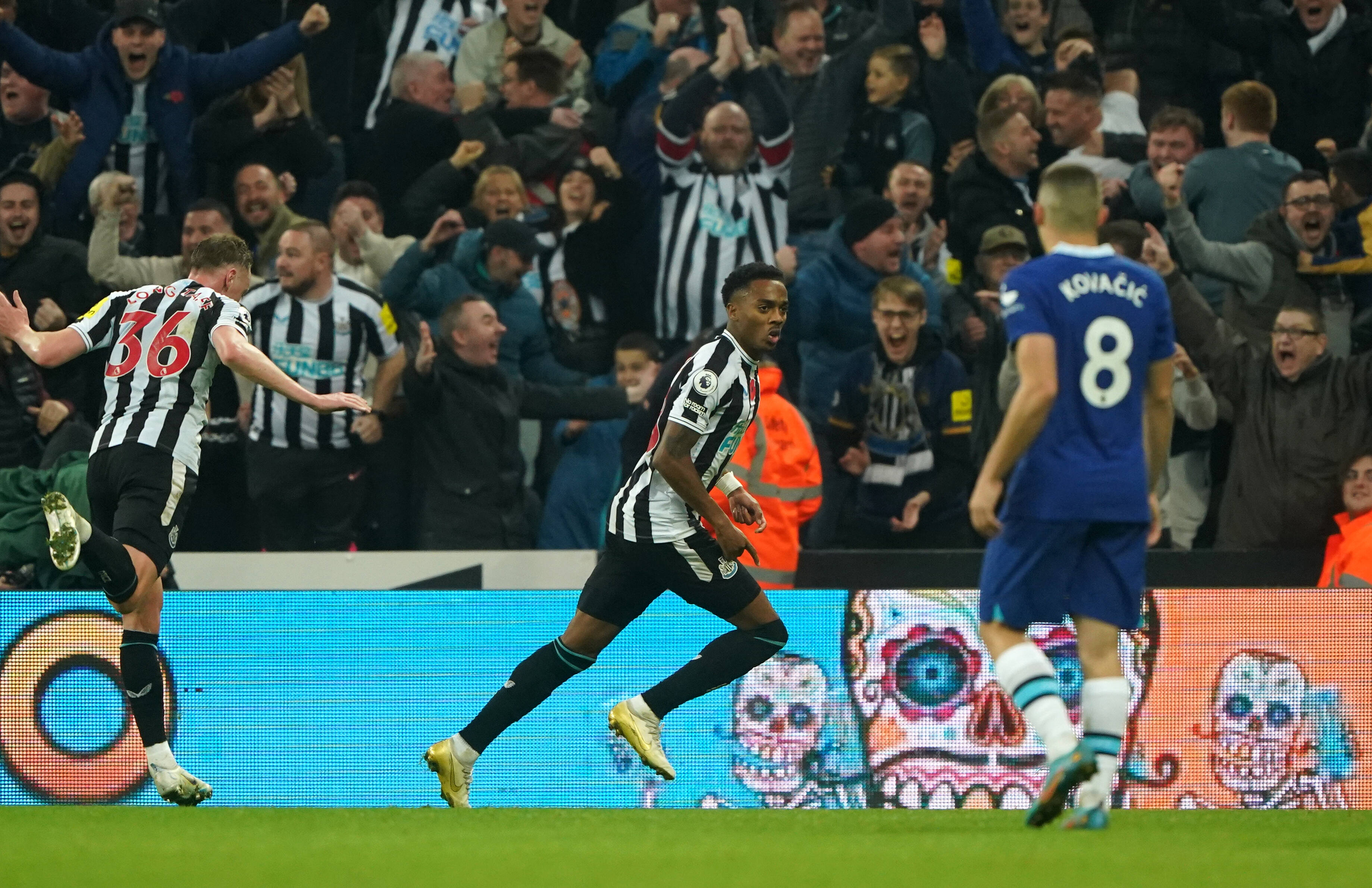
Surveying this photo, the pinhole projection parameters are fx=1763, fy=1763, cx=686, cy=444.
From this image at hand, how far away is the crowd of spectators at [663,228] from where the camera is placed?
32.1 feet

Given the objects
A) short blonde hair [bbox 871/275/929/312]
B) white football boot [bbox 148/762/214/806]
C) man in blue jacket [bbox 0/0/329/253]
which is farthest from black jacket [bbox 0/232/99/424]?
short blonde hair [bbox 871/275/929/312]

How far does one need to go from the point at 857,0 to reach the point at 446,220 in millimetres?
3747

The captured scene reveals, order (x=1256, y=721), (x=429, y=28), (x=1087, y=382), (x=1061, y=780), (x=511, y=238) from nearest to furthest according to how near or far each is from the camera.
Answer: (x=1061, y=780) → (x=1087, y=382) → (x=1256, y=721) → (x=511, y=238) → (x=429, y=28)

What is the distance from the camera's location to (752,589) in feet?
22.2

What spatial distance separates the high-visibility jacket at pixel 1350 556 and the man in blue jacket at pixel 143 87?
648cm

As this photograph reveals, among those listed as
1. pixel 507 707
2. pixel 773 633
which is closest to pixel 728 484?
pixel 773 633

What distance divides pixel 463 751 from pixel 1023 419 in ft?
9.26

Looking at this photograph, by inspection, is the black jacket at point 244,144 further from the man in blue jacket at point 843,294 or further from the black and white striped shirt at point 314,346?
the man in blue jacket at point 843,294

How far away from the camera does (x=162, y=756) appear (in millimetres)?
6824

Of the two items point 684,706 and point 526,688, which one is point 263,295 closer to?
point 684,706

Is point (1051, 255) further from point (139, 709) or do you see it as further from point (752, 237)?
point (752, 237)

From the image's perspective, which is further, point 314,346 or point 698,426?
point 314,346

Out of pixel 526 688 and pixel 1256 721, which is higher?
pixel 526 688

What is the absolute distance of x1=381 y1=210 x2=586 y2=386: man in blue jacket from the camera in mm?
10148
